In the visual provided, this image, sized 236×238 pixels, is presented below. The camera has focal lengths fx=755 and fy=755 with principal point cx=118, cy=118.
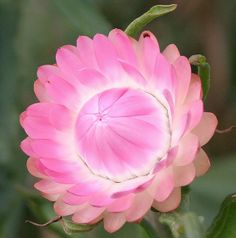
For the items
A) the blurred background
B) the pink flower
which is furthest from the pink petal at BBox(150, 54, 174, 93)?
the blurred background

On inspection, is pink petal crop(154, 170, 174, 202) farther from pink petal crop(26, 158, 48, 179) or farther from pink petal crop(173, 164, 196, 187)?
pink petal crop(26, 158, 48, 179)

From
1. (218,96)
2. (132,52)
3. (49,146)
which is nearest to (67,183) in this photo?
(49,146)

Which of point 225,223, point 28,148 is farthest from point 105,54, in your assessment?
point 225,223

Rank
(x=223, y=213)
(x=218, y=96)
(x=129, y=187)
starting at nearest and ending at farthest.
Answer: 1. (x=129, y=187)
2. (x=223, y=213)
3. (x=218, y=96)

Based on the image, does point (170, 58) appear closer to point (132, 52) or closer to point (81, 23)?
point (132, 52)

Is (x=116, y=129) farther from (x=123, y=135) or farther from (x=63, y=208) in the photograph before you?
(x=63, y=208)
